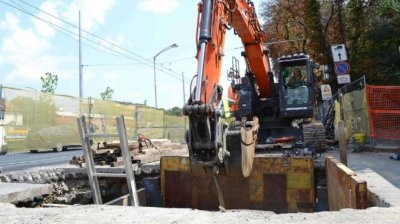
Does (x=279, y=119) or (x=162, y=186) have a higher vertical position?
(x=279, y=119)

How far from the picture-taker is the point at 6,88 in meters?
14.7

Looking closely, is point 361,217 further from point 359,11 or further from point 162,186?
point 359,11

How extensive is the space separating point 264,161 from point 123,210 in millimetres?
4508

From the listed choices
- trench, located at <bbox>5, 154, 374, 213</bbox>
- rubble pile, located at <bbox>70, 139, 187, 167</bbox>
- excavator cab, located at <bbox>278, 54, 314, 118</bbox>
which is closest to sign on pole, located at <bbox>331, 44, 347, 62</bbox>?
excavator cab, located at <bbox>278, 54, 314, 118</bbox>

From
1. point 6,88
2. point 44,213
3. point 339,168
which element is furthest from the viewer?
point 6,88

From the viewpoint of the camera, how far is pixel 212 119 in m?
5.83

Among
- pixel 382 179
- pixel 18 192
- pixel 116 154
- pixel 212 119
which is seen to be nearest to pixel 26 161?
pixel 116 154

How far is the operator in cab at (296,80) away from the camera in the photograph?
40.7 feet

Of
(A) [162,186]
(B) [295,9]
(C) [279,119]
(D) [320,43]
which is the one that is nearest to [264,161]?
(A) [162,186]

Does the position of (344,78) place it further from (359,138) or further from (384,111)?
(359,138)

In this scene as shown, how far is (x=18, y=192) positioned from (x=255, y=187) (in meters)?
4.75

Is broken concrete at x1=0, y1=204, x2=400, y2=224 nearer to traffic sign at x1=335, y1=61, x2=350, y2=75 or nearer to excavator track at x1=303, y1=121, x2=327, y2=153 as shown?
excavator track at x1=303, y1=121, x2=327, y2=153

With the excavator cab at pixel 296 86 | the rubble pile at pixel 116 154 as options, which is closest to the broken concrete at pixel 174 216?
the rubble pile at pixel 116 154

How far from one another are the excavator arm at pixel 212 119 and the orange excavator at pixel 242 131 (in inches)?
0.5
